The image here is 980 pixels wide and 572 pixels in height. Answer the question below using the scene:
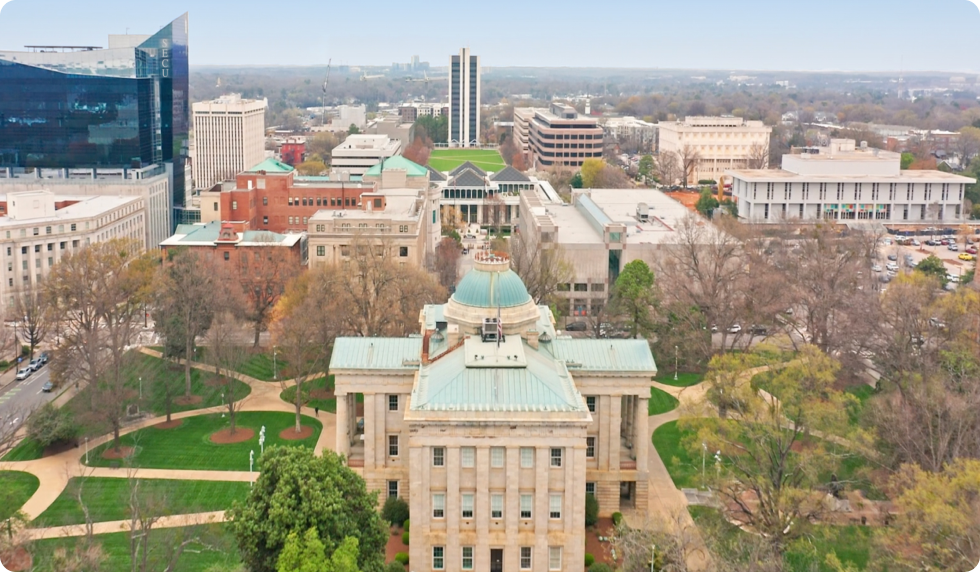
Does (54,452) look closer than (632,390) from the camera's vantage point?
No

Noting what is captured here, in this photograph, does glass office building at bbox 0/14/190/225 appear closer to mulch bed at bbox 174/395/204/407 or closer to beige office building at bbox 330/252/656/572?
mulch bed at bbox 174/395/204/407

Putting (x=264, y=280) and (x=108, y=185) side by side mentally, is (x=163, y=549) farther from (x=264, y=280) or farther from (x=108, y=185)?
(x=108, y=185)

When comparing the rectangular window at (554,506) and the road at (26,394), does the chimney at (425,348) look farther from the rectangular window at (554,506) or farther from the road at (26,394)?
the road at (26,394)

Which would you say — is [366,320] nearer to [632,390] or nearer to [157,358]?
[157,358]

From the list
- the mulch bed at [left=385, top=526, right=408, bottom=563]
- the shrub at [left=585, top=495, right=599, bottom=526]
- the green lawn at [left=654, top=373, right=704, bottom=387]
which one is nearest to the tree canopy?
the mulch bed at [left=385, top=526, right=408, bottom=563]

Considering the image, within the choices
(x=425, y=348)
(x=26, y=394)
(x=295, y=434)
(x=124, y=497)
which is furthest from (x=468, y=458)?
(x=26, y=394)

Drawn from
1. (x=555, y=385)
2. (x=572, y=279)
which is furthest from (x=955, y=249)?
(x=555, y=385)
